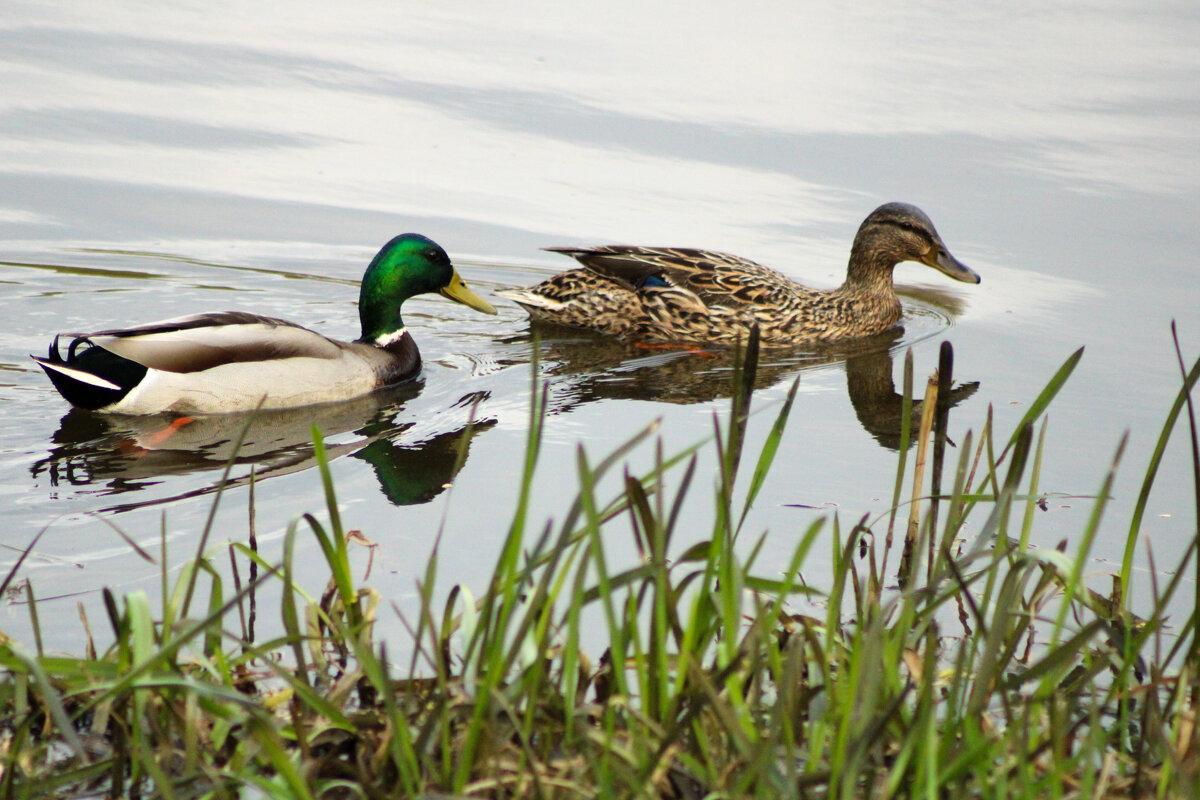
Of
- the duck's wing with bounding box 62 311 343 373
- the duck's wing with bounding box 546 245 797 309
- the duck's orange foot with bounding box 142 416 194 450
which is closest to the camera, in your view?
the duck's orange foot with bounding box 142 416 194 450

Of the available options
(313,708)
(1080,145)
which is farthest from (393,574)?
(1080,145)

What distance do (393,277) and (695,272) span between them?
6.33 ft

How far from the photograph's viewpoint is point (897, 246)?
8969mm

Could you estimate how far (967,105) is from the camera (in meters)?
12.1

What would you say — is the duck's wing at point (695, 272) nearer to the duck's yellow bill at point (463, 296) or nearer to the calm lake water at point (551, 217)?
the calm lake water at point (551, 217)

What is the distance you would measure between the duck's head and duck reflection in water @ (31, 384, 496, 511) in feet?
10.8

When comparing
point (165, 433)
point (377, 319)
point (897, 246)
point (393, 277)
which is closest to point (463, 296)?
point (393, 277)

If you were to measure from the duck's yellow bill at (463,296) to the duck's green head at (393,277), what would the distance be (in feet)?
0.65

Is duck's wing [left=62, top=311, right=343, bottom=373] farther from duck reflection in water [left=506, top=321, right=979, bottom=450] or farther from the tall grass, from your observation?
the tall grass

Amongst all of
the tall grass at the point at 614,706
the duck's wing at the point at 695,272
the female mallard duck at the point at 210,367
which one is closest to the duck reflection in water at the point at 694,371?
the duck's wing at the point at 695,272

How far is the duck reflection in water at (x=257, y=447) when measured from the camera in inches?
215

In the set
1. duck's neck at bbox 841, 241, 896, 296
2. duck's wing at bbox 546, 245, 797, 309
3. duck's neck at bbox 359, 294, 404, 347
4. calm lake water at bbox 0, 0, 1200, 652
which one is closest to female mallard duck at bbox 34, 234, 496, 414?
calm lake water at bbox 0, 0, 1200, 652

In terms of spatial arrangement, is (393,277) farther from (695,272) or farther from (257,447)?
(257,447)

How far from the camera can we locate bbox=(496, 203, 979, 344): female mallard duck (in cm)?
862
